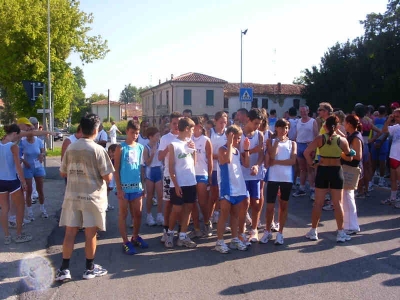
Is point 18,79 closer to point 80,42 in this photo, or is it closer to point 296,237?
point 80,42

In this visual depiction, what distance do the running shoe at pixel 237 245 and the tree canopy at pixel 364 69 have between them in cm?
3275

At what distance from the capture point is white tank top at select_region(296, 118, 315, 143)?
1061 cm

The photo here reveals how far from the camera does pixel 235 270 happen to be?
5.72 m

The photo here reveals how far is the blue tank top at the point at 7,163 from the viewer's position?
693cm

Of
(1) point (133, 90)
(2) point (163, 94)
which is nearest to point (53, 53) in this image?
(2) point (163, 94)

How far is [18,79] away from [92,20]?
7.68m

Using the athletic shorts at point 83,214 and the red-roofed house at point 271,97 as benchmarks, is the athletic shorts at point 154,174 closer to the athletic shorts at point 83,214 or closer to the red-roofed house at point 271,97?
the athletic shorts at point 83,214

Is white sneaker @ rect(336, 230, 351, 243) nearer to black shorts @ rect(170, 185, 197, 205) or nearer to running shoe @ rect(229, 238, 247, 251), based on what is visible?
running shoe @ rect(229, 238, 247, 251)

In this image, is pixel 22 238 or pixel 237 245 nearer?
pixel 237 245

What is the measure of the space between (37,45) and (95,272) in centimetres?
2919

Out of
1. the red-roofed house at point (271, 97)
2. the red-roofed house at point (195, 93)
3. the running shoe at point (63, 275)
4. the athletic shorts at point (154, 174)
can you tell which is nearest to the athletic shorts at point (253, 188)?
the athletic shorts at point (154, 174)

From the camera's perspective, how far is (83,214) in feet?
17.5

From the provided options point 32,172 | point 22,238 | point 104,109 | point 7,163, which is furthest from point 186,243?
point 104,109

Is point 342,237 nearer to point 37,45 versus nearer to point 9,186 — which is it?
point 9,186
